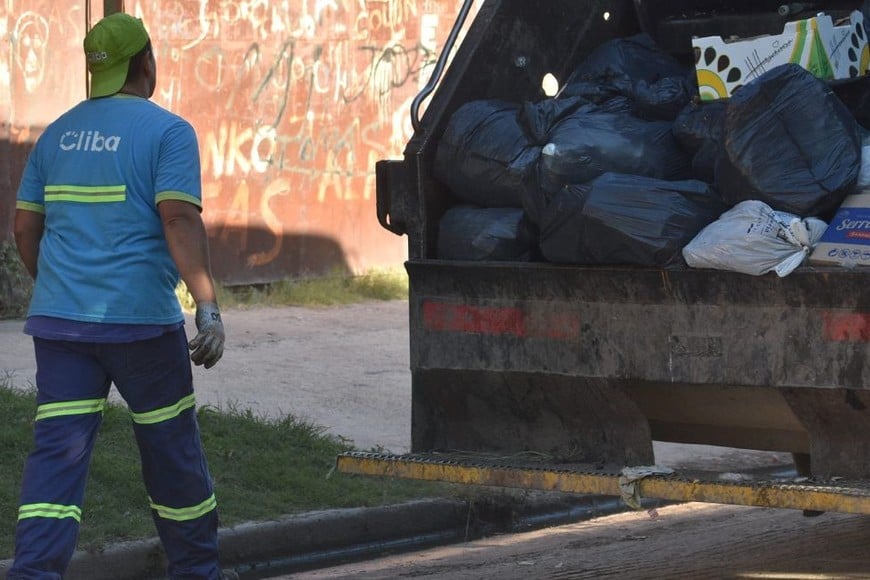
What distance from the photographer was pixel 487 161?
5254mm

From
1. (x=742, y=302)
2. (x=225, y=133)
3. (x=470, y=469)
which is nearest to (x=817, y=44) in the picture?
(x=742, y=302)

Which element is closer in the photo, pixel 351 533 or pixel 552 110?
pixel 552 110

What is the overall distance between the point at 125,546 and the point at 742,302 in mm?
2150

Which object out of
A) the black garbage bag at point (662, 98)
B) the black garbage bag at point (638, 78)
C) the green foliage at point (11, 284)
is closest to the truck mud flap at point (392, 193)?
the black garbage bag at point (638, 78)

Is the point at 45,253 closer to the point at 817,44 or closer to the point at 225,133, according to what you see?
the point at 817,44

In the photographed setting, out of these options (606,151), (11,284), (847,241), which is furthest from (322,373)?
(847,241)

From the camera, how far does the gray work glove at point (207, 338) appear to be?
14.1 feet

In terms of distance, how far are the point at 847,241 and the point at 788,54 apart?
→ 996 millimetres

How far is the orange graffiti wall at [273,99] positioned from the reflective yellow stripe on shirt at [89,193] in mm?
5554

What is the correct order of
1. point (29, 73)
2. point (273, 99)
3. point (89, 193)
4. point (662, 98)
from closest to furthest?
point (89, 193), point (662, 98), point (29, 73), point (273, 99)

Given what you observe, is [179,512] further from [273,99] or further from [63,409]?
[273,99]

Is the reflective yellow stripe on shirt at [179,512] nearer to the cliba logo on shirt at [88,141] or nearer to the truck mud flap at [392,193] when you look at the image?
the cliba logo on shirt at [88,141]

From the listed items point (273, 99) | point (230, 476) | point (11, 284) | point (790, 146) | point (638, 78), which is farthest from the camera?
point (273, 99)

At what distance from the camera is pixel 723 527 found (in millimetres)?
6398
